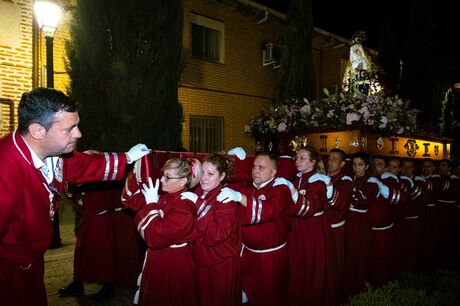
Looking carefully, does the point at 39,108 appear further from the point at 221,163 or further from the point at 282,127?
the point at 282,127

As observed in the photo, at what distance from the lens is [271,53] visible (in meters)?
13.9

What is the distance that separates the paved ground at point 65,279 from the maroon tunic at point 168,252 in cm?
230

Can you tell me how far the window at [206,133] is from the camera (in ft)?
40.3


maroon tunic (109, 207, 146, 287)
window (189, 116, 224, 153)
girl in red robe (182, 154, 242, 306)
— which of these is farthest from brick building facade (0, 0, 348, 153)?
girl in red robe (182, 154, 242, 306)

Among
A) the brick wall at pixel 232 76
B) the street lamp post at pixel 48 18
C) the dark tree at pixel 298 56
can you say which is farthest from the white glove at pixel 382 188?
the brick wall at pixel 232 76

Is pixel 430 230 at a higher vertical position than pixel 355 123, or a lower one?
lower

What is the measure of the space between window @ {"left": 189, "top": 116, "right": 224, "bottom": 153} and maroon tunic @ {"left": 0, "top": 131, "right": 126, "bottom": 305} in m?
9.53

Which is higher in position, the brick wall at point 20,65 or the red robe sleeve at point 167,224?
the brick wall at point 20,65

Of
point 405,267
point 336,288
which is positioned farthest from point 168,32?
point 405,267

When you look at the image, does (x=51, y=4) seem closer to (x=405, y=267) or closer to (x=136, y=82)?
A: (x=136, y=82)

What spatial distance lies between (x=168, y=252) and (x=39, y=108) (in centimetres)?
155

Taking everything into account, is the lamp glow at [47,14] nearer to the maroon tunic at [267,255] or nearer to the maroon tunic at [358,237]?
the maroon tunic at [267,255]

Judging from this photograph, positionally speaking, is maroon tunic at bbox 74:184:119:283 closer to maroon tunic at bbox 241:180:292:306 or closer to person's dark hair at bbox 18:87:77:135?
maroon tunic at bbox 241:180:292:306

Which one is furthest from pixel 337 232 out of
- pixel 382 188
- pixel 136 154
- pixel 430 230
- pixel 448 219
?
pixel 448 219
